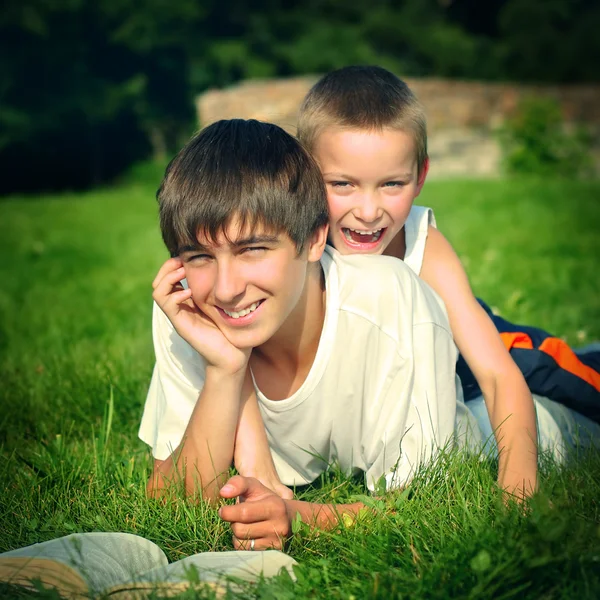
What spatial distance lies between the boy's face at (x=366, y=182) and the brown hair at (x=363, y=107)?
36mm

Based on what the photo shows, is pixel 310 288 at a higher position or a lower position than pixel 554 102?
lower

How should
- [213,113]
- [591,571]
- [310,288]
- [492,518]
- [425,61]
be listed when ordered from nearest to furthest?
1. [591,571]
2. [492,518]
3. [310,288]
4. [213,113]
5. [425,61]

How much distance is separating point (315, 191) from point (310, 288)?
0.34 meters

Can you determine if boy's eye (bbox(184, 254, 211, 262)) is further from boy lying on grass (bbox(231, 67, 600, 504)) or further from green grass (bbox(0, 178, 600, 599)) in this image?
green grass (bbox(0, 178, 600, 599))

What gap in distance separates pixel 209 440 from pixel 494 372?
3.39 ft

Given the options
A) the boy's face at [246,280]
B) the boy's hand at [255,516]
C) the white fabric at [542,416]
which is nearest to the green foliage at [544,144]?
the white fabric at [542,416]

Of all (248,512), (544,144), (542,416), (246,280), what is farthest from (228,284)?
(544,144)

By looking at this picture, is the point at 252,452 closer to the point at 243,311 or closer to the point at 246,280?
the point at 243,311

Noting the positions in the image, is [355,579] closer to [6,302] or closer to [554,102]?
[6,302]

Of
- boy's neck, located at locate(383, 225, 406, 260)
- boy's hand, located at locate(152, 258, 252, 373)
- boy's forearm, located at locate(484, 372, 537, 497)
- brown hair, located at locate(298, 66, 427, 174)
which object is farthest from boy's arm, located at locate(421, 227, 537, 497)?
boy's hand, located at locate(152, 258, 252, 373)

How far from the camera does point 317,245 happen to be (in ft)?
8.84

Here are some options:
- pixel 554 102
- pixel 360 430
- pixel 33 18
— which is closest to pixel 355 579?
pixel 360 430

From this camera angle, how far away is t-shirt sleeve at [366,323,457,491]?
2592mm

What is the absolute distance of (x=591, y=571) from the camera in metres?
1.92
